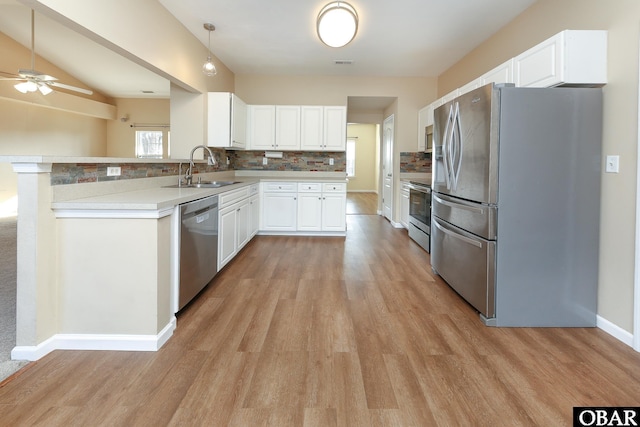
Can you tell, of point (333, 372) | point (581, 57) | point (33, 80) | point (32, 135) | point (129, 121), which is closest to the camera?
point (333, 372)

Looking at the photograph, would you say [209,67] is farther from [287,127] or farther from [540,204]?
[540,204]

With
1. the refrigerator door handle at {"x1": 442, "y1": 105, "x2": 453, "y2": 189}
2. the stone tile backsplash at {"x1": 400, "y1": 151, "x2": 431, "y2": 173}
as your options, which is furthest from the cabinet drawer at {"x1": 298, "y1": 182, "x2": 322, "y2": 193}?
the refrigerator door handle at {"x1": 442, "y1": 105, "x2": 453, "y2": 189}

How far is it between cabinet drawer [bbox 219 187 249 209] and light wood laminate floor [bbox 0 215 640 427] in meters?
0.97

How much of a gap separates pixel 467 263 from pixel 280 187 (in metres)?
3.28

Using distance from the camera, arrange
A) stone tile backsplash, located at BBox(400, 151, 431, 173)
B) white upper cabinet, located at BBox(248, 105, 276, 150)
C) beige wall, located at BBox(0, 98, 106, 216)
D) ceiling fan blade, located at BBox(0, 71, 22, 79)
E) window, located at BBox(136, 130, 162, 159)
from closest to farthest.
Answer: ceiling fan blade, located at BBox(0, 71, 22, 79), beige wall, located at BBox(0, 98, 106, 216), white upper cabinet, located at BBox(248, 105, 276, 150), stone tile backsplash, located at BBox(400, 151, 431, 173), window, located at BBox(136, 130, 162, 159)

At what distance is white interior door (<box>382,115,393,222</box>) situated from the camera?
7.05 m

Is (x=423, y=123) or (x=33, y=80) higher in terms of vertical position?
(x=33, y=80)

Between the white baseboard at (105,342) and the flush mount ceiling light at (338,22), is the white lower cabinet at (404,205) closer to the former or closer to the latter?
the flush mount ceiling light at (338,22)

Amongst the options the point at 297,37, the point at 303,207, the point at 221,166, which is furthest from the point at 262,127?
the point at 297,37

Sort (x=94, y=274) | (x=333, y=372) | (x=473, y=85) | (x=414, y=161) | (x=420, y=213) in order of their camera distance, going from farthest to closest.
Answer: (x=414, y=161)
(x=420, y=213)
(x=473, y=85)
(x=94, y=274)
(x=333, y=372)

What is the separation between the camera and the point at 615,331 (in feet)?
7.71

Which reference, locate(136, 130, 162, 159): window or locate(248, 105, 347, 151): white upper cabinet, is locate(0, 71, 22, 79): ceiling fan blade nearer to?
locate(136, 130, 162, 159): window

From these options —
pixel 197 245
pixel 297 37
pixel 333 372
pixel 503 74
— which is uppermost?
pixel 297 37

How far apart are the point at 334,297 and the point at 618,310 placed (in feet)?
6.16
